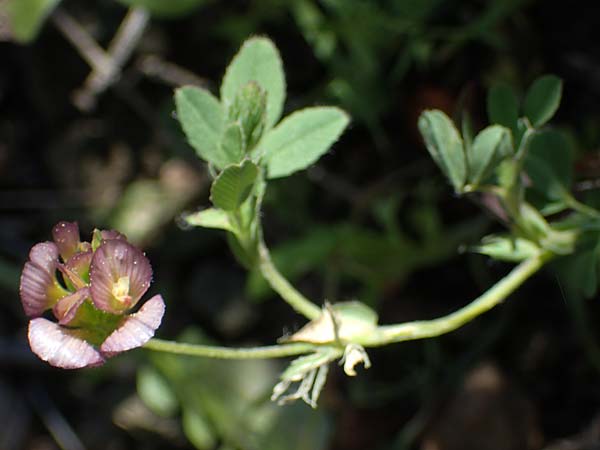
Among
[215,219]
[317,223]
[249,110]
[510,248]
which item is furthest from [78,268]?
[317,223]

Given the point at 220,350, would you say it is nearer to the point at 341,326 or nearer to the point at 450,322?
the point at 341,326

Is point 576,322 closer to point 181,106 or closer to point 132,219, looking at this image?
point 181,106

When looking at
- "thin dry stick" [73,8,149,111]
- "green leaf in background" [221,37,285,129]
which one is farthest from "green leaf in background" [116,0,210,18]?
"green leaf in background" [221,37,285,129]

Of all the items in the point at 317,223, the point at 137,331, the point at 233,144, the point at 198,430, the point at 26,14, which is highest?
the point at 26,14

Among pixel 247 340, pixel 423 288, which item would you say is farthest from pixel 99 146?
pixel 423 288

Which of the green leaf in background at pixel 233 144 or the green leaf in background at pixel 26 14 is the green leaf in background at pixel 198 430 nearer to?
the green leaf in background at pixel 26 14

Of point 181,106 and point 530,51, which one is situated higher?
point 181,106
